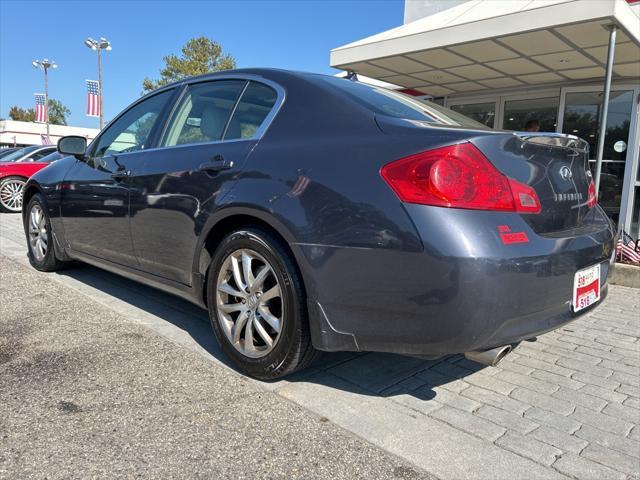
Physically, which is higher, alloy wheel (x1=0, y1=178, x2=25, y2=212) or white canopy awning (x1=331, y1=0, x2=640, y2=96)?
white canopy awning (x1=331, y1=0, x2=640, y2=96)

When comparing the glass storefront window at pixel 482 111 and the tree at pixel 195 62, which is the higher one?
the tree at pixel 195 62

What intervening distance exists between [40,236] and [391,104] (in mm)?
3860

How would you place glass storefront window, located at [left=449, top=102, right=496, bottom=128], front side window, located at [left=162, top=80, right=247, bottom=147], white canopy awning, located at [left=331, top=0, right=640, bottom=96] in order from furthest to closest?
glass storefront window, located at [left=449, top=102, right=496, bottom=128] → white canopy awning, located at [left=331, top=0, right=640, bottom=96] → front side window, located at [left=162, top=80, right=247, bottom=147]

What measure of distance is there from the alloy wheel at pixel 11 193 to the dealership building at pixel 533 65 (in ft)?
24.4

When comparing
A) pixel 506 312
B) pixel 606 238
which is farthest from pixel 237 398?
pixel 606 238

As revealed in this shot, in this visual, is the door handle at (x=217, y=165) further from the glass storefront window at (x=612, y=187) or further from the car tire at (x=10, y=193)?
the car tire at (x=10, y=193)

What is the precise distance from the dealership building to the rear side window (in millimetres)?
4441

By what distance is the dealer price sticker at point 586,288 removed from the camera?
2244 mm

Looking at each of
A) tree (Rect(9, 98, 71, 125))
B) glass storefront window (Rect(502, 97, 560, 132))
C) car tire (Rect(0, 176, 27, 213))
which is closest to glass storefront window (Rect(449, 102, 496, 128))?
glass storefront window (Rect(502, 97, 560, 132))

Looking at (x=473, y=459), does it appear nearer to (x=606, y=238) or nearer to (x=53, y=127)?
(x=606, y=238)

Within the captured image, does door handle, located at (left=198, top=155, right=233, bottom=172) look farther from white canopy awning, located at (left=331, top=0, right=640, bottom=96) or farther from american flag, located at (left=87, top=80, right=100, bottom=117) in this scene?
american flag, located at (left=87, top=80, right=100, bottom=117)

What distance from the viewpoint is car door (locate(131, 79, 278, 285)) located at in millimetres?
2719

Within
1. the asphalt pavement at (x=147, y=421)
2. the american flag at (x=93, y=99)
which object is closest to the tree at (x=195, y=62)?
the american flag at (x=93, y=99)

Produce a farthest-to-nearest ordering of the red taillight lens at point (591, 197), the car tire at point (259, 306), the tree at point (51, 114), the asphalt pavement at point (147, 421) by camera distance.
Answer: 1. the tree at point (51, 114)
2. the red taillight lens at point (591, 197)
3. the car tire at point (259, 306)
4. the asphalt pavement at point (147, 421)
